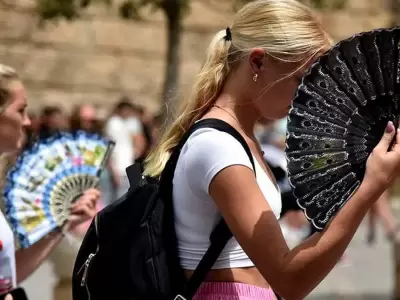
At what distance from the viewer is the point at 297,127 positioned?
2641 millimetres

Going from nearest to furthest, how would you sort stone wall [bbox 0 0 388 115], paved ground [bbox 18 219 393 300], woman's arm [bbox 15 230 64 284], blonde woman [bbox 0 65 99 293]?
blonde woman [bbox 0 65 99 293] → woman's arm [bbox 15 230 64 284] → paved ground [bbox 18 219 393 300] → stone wall [bbox 0 0 388 115]

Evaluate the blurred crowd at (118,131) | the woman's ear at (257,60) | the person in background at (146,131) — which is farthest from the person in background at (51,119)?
the woman's ear at (257,60)

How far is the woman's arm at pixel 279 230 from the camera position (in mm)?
2523

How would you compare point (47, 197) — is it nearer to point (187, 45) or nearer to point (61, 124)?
point (61, 124)

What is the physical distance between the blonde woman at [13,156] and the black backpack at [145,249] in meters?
0.91

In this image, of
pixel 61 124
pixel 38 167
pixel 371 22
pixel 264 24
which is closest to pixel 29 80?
pixel 61 124

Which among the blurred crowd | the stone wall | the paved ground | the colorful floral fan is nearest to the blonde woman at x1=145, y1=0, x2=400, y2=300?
the colorful floral fan

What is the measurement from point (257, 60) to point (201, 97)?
0.21m

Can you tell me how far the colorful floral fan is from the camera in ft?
13.8

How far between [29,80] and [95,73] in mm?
1187

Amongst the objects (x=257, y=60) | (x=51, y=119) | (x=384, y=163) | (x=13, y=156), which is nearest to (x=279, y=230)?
(x=384, y=163)

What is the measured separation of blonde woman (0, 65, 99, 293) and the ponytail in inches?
37.2

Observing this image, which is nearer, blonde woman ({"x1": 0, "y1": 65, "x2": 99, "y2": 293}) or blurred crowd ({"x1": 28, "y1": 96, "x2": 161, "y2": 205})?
blonde woman ({"x1": 0, "y1": 65, "x2": 99, "y2": 293})

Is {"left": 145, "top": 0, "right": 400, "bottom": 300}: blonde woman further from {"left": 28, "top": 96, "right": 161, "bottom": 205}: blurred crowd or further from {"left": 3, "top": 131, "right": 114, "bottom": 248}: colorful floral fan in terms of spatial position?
{"left": 28, "top": 96, "right": 161, "bottom": 205}: blurred crowd
